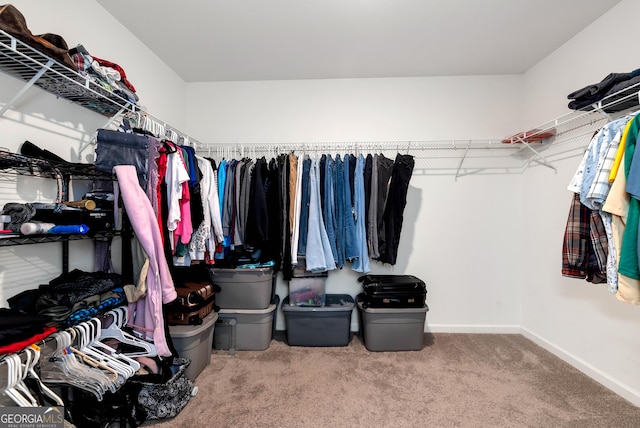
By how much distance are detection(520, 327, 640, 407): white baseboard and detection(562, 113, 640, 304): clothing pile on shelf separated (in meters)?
0.79

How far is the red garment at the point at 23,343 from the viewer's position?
0.94m

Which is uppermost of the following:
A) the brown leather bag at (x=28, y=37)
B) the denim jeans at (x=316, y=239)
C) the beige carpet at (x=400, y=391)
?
the brown leather bag at (x=28, y=37)

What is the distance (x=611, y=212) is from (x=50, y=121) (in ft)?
9.47

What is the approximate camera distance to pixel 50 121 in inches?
56.1

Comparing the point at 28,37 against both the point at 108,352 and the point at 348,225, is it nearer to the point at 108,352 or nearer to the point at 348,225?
the point at 108,352

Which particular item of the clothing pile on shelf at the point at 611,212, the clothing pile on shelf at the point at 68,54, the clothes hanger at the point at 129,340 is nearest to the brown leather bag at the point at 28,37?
the clothing pile on shelf at the point at 68,54

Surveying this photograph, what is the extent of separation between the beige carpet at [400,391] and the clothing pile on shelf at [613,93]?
1.79m

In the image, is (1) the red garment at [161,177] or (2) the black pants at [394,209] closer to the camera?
(1) the red garment at [161,177]

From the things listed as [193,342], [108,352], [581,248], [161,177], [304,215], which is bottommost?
[193,342]

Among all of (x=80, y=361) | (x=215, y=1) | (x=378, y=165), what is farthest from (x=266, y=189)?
(x=80, y=361)

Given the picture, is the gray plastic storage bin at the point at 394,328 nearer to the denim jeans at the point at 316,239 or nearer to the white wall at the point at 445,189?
the white wall at the point at 445,189

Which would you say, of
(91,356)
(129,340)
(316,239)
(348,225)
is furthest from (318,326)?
(91,356)

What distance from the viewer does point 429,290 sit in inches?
102

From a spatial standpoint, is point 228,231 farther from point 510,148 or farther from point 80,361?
point 510,148
